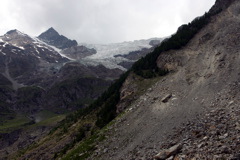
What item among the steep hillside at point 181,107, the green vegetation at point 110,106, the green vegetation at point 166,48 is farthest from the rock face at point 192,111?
the green vegetation at point 110,106

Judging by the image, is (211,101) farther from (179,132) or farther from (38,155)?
(38,155)

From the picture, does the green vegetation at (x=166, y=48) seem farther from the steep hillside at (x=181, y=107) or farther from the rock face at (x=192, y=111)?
the rock face at (x=192, y=111)

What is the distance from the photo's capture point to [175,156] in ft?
88.8

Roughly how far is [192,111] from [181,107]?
3953mm

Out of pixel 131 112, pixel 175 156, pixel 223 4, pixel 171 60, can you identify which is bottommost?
pixel 175 156

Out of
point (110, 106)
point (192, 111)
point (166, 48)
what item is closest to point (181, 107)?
point (192, 111)

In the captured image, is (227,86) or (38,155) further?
(38,155)

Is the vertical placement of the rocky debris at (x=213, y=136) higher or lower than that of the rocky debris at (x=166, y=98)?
lower

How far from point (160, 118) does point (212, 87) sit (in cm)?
1202

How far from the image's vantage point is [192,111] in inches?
1665

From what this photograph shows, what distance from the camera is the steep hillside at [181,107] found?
2969cm

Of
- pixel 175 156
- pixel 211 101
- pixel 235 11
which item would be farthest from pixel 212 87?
pixel 235 11

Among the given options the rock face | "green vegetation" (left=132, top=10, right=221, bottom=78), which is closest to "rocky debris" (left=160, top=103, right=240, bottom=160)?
the rock face

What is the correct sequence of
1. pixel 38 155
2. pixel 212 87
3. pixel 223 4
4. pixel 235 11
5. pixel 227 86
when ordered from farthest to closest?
pixel 223 4 < pixel 235 11 < pixel 38 155 < pixel 212 87 < pixel 227 86
